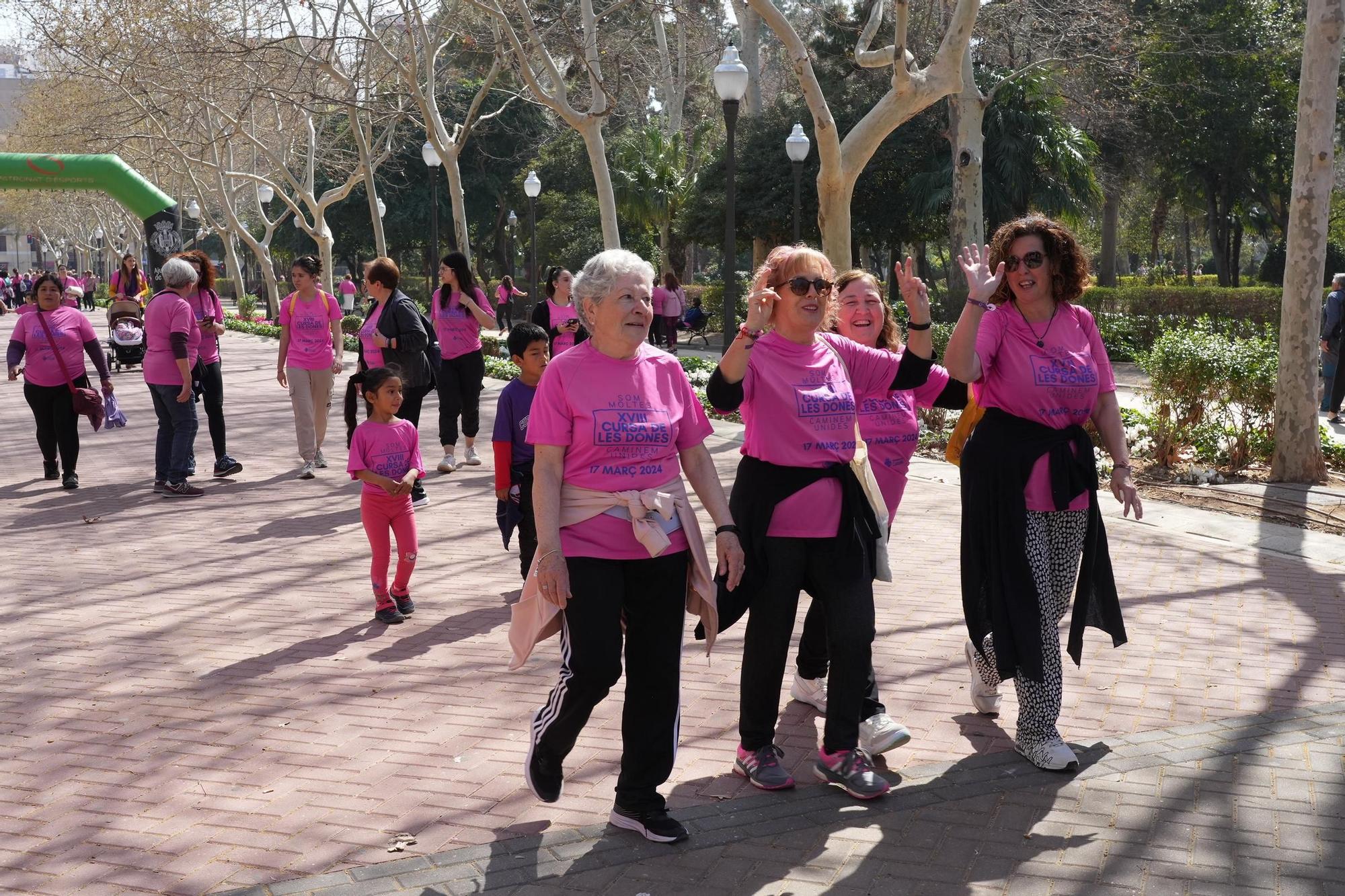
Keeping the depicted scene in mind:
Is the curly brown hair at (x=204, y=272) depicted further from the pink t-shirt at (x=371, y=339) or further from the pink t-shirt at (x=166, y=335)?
the pink t-shirt at (x=371, y=339)

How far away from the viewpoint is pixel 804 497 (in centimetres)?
397

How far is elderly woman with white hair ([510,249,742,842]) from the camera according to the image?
3.59m

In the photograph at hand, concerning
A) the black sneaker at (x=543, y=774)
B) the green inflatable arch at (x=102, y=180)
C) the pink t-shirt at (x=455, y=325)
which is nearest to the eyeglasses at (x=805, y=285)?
the black sneaker at (x=543, y=774)

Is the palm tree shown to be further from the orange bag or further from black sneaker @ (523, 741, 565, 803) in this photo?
black sneaker @ (523, 741, 565, 803)

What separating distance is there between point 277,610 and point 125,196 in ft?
81.9

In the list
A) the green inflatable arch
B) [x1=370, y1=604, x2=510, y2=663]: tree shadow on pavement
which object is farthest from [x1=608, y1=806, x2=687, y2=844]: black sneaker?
the green inflatable arch

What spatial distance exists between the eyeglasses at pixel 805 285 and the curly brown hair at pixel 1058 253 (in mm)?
737

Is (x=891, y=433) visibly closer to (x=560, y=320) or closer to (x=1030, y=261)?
(x=1030, y=261)

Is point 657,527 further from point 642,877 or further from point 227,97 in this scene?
point 227,97

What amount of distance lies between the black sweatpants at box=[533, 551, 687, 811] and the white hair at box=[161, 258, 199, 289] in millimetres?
7058

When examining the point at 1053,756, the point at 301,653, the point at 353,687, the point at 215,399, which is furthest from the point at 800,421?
the point at 215,399

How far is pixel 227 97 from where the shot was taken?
117ft

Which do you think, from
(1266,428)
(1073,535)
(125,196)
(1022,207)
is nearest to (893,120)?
(1266,428)

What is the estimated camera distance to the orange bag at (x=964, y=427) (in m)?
4.68
